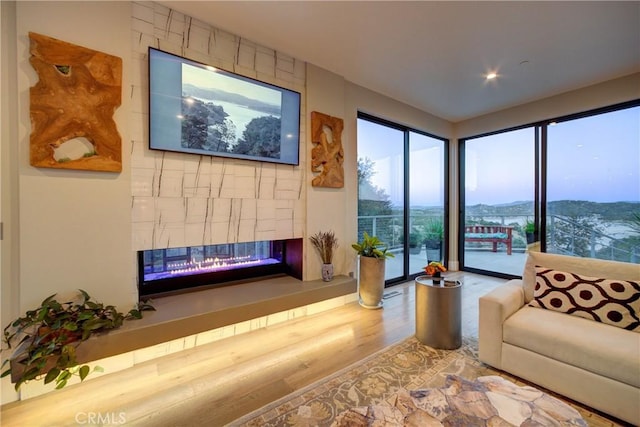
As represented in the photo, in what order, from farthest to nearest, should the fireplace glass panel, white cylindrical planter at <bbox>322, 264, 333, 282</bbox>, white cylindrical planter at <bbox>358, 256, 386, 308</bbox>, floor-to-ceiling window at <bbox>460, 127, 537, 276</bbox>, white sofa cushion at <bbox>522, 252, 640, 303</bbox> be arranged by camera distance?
floor-to-ceiling window at <bbox>460, 127, 537, 276</bbox> → white cylindrical planter at <bbox>358, 256, 386, 308</bbox> → white cylindrical planter at <bbox>322, 264, 333, 282</bbox> → the fireplace glass panel → white sofa cushion at <bbox>522, 252, 640, 303</bbox>

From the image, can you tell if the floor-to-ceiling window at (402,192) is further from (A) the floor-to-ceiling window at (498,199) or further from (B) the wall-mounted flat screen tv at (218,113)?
(B) the wall-mounted flat screen tv at (218,113)

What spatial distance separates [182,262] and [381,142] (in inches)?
123

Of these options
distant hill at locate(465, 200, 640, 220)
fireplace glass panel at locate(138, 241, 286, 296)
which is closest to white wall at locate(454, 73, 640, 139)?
distant hill at locate(465, 200, 640, 220)

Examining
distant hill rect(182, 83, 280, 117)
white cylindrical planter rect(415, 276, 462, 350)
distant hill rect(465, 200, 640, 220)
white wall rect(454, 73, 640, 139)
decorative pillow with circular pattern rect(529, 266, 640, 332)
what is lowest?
white cylindrical planter rect(415, 276, 462, 350)

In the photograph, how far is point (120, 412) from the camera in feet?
5.13

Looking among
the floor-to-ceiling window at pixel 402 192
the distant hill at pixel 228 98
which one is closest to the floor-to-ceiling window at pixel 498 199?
the floor-to-ceiling window at pixel 402 192

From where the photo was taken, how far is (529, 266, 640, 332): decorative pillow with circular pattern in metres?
1.73

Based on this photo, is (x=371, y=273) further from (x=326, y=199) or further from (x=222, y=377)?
(x=222, y=377)

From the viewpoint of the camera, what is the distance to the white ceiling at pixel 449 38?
2.08 metres

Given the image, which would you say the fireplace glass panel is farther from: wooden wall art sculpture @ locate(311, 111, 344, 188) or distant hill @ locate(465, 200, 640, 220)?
distant hill @ locate(465, 200, 640, 220)

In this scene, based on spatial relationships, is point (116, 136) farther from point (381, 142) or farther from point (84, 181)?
point (381, 142)

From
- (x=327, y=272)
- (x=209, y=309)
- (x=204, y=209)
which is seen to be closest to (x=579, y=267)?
(x=327, y=272)

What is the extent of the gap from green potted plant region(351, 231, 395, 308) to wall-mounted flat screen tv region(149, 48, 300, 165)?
1.38m

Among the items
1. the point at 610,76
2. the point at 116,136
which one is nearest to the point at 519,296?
the point at 610,76
